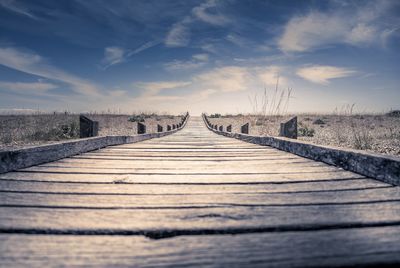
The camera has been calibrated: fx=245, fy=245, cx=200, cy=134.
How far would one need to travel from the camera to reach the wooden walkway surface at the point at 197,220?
1.01 m

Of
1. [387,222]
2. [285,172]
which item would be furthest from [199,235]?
[285,172]

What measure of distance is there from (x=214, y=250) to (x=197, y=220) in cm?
28

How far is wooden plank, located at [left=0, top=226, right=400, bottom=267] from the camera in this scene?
96cm

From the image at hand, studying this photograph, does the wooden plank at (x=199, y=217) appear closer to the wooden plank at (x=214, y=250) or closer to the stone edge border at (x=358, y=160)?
the wooden plank at (x=214, y=250)

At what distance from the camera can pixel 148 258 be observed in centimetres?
100

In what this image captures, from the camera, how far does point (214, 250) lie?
105cm

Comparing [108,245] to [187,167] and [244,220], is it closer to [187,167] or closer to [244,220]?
[244,220]

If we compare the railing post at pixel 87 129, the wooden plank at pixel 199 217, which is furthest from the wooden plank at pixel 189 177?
the railing post at pixel 87 129

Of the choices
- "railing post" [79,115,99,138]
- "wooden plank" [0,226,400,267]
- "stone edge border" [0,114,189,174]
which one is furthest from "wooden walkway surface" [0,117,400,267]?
"railing post" [79,115,99,138]

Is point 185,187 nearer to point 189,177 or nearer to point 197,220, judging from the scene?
point 189,177

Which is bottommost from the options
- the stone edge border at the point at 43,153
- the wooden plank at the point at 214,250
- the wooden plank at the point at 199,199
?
the wooden plank at the point at 214,250

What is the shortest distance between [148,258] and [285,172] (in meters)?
1.80

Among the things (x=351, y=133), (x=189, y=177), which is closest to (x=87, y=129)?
(x=189, y=177)

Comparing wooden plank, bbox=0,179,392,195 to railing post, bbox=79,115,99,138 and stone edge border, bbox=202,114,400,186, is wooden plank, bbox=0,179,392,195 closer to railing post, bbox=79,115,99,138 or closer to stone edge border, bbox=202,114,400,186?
stone edge border, bbox=202,114,400,186
